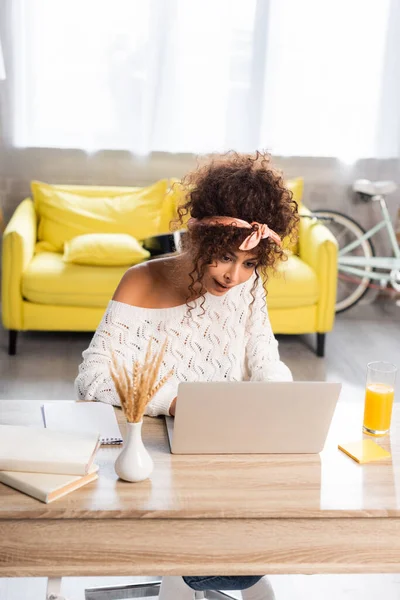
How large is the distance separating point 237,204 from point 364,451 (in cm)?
62

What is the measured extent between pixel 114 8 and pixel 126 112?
0.59m

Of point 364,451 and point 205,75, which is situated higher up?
point 205,75

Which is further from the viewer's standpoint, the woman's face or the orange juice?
the woman's face

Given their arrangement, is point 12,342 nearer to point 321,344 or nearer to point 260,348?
point 321,344

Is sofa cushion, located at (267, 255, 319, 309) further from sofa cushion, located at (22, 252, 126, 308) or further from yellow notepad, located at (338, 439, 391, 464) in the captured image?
yellow notepad, located at (338, 439, 391, 464)

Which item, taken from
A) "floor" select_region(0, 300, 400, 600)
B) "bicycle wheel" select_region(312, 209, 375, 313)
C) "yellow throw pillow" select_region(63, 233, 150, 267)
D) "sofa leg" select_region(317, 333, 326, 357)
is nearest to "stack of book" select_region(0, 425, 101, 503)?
"floor" select_region(0, 300, 400, 600)

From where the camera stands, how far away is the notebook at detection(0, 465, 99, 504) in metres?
1.44

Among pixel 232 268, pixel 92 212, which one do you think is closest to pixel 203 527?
pixel 232 268

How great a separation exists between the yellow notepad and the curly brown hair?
49 centimetres

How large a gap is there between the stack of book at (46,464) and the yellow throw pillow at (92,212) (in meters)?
3.04

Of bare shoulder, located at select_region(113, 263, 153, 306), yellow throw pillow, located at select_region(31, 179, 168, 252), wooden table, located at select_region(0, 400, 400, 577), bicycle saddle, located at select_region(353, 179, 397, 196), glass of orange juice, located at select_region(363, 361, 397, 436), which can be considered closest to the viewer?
wooden table, located at select_region(0, 400, 400, 577)

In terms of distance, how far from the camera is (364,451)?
1.72 metres

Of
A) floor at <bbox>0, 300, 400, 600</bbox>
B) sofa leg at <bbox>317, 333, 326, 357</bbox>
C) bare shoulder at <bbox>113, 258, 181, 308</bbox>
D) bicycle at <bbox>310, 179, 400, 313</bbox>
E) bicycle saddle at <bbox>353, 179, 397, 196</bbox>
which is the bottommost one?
floor at <bbox>0, 300, 400, 600</bbox>

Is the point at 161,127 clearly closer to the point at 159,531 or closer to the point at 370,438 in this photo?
the point at 370,438
